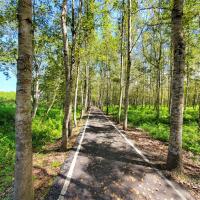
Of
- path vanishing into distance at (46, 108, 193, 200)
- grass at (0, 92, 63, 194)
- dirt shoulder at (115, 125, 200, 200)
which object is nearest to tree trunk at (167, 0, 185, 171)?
dirt shoulder at (115, 125, 200, 200)

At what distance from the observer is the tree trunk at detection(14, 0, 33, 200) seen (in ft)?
14.2

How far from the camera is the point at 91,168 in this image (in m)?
7.36

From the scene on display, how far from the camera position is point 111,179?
21.1 ft

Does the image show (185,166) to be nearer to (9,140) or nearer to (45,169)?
(45,169)

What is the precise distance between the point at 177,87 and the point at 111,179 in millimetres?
3753

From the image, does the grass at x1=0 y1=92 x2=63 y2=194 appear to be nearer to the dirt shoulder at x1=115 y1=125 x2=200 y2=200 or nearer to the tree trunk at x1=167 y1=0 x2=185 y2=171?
the dirt shoulder at x1=115 y1=125 x2=200 y2=200

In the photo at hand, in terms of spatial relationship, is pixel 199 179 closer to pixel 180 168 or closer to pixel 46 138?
pixel 180 168

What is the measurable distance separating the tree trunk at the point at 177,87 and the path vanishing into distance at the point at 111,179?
2.56 feet

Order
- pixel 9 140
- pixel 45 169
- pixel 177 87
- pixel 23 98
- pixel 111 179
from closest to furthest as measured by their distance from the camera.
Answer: pixel 23 98 < pixel 111 179 < pixel 177 87 < pixel 45 169 < pixel 9 140

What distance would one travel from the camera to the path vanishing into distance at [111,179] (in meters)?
5.41

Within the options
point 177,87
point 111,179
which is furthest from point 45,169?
point 177,87

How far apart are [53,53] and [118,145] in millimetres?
10605

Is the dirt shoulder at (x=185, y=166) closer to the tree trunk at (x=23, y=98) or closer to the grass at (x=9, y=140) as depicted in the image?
the tree trunk at (x=23, y=98)

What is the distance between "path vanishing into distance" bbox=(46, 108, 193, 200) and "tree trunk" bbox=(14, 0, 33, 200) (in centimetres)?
124
